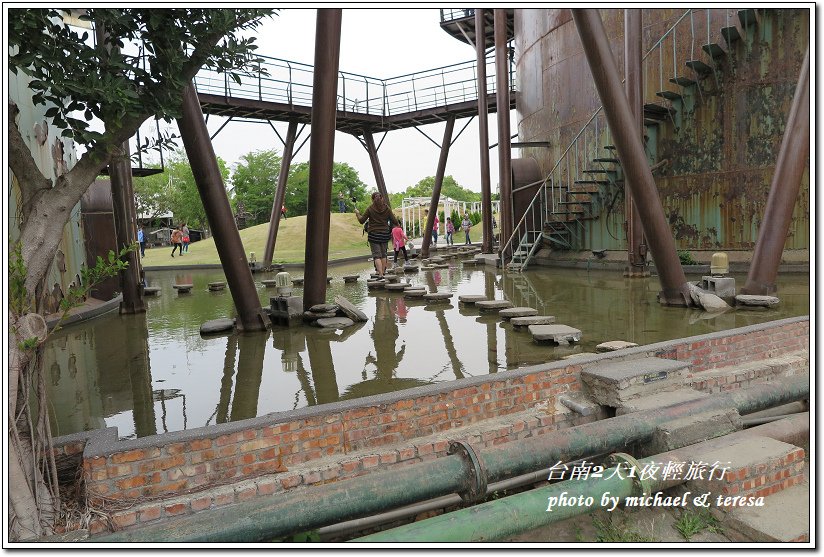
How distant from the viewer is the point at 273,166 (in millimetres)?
50969

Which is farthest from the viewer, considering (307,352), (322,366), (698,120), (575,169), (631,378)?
(575,169)

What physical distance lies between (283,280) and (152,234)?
35.0 m

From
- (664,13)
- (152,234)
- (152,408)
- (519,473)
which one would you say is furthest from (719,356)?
(152,234)

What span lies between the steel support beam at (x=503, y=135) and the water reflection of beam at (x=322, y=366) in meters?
8.44

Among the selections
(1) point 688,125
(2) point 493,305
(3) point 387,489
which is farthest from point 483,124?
(3) point 387,489

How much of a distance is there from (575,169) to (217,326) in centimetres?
923

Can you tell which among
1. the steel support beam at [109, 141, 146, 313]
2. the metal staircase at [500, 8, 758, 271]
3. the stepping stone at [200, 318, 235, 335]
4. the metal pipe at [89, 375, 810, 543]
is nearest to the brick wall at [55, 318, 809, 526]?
the metal pipe at [89, 375, 810, 543]

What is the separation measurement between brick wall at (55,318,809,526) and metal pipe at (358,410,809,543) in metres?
0.97

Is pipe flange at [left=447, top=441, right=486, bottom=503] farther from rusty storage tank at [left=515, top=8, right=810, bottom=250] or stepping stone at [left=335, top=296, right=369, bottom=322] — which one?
rusty storage tank at [left=515, top=8, right=810, bottom=250]

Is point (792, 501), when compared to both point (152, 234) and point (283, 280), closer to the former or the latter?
point (283, 280)

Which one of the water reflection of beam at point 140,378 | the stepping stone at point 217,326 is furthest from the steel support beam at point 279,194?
the stepping stone at point 217,326

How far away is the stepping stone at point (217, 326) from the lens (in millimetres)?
7512

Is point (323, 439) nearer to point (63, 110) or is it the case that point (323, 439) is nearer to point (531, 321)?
point (63, 110)

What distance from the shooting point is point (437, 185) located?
20.0m
